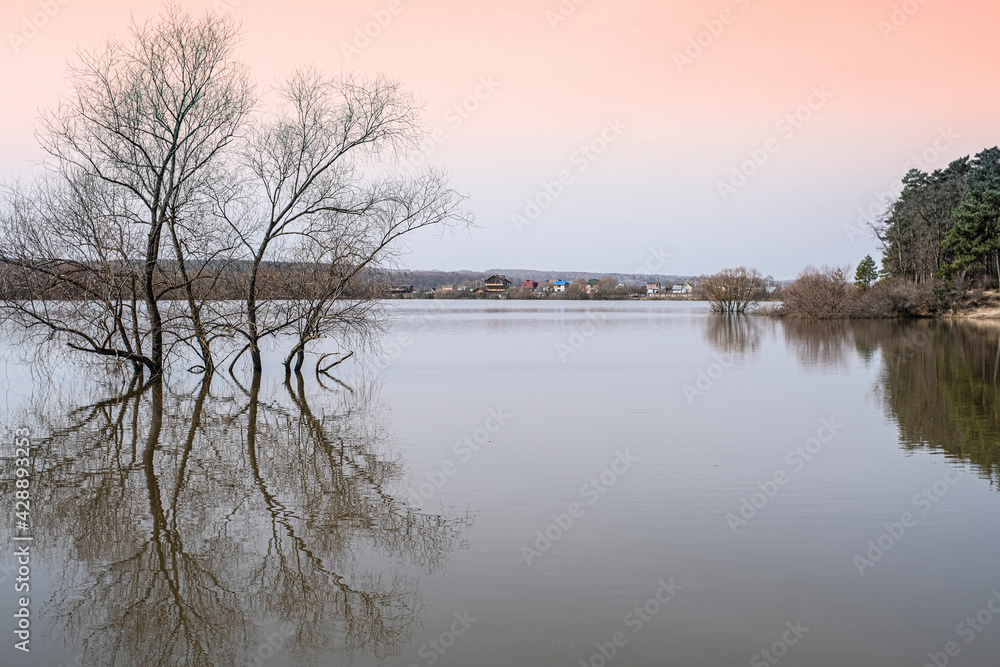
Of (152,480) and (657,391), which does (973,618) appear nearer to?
(152,480)

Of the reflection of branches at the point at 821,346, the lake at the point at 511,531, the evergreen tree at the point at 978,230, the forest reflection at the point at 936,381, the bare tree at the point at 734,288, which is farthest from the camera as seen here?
the bare tree at the point at 734,288

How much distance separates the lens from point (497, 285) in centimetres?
12625

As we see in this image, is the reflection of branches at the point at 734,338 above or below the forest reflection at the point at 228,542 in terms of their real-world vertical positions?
below

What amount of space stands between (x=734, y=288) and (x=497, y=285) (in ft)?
206

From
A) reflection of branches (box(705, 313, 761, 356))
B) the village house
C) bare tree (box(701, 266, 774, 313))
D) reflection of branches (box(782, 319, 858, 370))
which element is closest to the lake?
reflection of branches (box(782, 319, 858, 370))

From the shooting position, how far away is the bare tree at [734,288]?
6650 centimetres

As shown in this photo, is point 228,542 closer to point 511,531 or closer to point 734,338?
point 511,531

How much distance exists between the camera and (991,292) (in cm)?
5569

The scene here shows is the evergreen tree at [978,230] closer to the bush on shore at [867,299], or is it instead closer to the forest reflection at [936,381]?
the bush on shore at [867,299]

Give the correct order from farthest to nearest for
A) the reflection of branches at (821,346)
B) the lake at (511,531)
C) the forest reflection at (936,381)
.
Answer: the reflection of branches at (821,346)
the forest reflection at (936,381)
the lake at (511,531)

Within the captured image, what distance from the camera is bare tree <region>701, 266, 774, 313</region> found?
66500 mm

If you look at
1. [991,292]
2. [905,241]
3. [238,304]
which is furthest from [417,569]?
[905,241]

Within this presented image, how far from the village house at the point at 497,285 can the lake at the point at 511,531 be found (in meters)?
108

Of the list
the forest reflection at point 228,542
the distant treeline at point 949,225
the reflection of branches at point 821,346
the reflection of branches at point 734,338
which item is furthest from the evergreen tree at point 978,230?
the forest reflection at point 228,542
